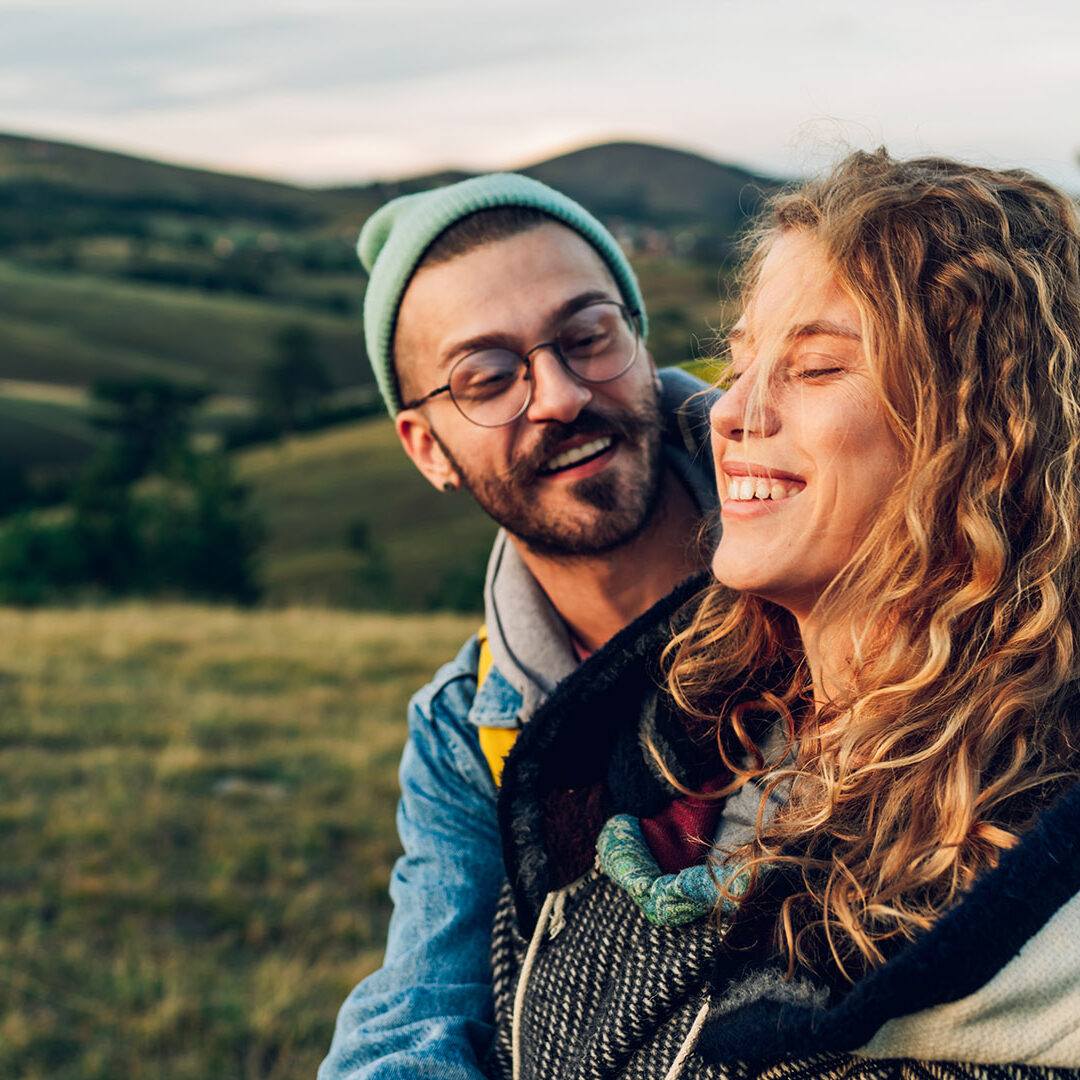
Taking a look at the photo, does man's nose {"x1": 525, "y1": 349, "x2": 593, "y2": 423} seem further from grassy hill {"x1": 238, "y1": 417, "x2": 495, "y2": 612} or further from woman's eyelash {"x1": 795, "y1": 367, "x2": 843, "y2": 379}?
grassy hill {"x1": 238, "y1": 417, "x2": 495, "y2": 612}

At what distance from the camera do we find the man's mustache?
107 inches

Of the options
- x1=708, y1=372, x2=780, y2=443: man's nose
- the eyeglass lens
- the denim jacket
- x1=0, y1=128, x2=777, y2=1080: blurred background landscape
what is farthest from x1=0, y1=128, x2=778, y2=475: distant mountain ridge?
x1=708, y1=372, x2=780, y2=443: man's nose

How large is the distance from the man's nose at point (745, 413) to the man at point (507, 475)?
2.82ft

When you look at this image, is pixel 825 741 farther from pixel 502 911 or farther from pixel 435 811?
pixel 435 811

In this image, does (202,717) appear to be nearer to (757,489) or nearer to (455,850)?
(455,850)

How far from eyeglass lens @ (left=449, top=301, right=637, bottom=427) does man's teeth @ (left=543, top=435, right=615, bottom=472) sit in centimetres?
16

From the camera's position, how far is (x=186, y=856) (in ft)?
20.1

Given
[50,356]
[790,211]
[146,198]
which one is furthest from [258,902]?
[146,198]

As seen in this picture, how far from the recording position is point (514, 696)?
250cm

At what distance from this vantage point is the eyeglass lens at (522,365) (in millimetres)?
2781

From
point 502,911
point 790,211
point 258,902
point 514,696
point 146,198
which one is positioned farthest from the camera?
point 146,198

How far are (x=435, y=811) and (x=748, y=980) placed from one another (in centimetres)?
110

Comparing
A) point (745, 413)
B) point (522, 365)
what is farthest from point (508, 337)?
point (745, 413)

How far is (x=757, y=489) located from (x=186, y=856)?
5.39 m
